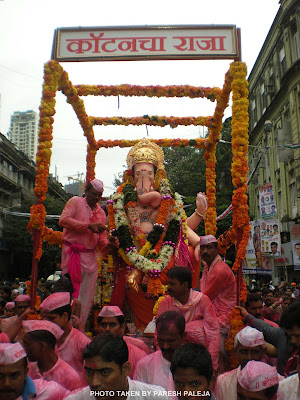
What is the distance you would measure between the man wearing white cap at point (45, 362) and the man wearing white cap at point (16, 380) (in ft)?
1.25

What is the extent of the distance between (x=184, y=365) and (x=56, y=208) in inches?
1148

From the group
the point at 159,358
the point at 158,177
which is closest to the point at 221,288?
the point at 159,358

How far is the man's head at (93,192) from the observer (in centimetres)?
557

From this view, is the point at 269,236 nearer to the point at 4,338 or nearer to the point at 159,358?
the point at 159,358

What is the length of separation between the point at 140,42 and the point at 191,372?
15.9 feet

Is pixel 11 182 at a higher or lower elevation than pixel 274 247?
higher

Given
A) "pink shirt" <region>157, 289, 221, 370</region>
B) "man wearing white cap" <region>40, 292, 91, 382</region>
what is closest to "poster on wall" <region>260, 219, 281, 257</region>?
"pink shirt" <region>157, 289, 221, 370</region>

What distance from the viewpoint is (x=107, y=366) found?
2225 millimetres

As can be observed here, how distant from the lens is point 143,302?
582cm

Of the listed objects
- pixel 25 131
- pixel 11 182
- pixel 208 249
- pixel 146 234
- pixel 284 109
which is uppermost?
pixel 25 131

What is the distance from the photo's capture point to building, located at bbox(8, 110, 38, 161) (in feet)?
165

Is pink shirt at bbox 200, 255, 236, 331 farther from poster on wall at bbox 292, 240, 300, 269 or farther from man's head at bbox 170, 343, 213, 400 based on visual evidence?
poster on wall at bbox 292, 240, 300, 269

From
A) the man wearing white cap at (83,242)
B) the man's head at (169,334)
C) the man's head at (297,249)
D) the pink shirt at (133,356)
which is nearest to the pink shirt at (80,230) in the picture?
the man wearing white cap at (83,242)

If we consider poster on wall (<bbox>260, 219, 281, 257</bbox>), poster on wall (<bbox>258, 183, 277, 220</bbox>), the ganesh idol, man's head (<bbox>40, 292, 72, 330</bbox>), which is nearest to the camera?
man's head (<bbox>40, 292, 72, 330</bbox>)
